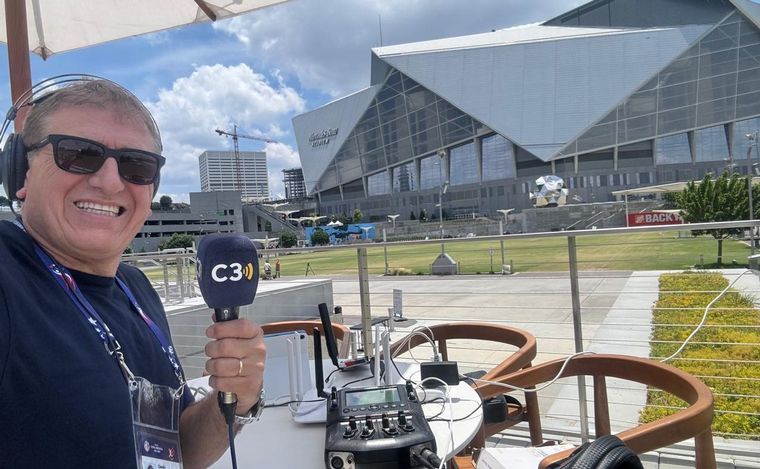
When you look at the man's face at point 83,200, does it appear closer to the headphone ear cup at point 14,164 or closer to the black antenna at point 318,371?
the headphone ear cup at point 14,164

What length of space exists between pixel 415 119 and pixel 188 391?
187 feet

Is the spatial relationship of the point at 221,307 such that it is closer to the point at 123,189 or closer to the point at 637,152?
the point at 123,189

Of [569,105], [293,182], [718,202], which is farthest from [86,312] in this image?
[293,182]

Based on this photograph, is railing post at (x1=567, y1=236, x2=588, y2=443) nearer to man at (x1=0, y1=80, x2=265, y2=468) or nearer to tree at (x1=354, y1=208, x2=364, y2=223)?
man at (x1=0, y1=80, x2=265, y2=468)

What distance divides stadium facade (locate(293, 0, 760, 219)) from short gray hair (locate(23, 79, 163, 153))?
154 ft

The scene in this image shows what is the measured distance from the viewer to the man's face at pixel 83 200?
0.87 meters

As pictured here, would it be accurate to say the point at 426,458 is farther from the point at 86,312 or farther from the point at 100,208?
the point at 100,208

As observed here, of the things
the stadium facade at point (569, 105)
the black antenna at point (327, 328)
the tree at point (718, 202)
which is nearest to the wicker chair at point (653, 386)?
the black antenna at point (327, 328)

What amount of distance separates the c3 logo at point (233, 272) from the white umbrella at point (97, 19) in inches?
83.0

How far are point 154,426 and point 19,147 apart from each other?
0.60m

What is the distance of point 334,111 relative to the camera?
208 ft

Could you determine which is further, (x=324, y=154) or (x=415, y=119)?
(x=324, y=154)

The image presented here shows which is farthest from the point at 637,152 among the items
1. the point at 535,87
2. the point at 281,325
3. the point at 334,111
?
the point at 281,325

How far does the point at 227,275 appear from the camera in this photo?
87 cm
